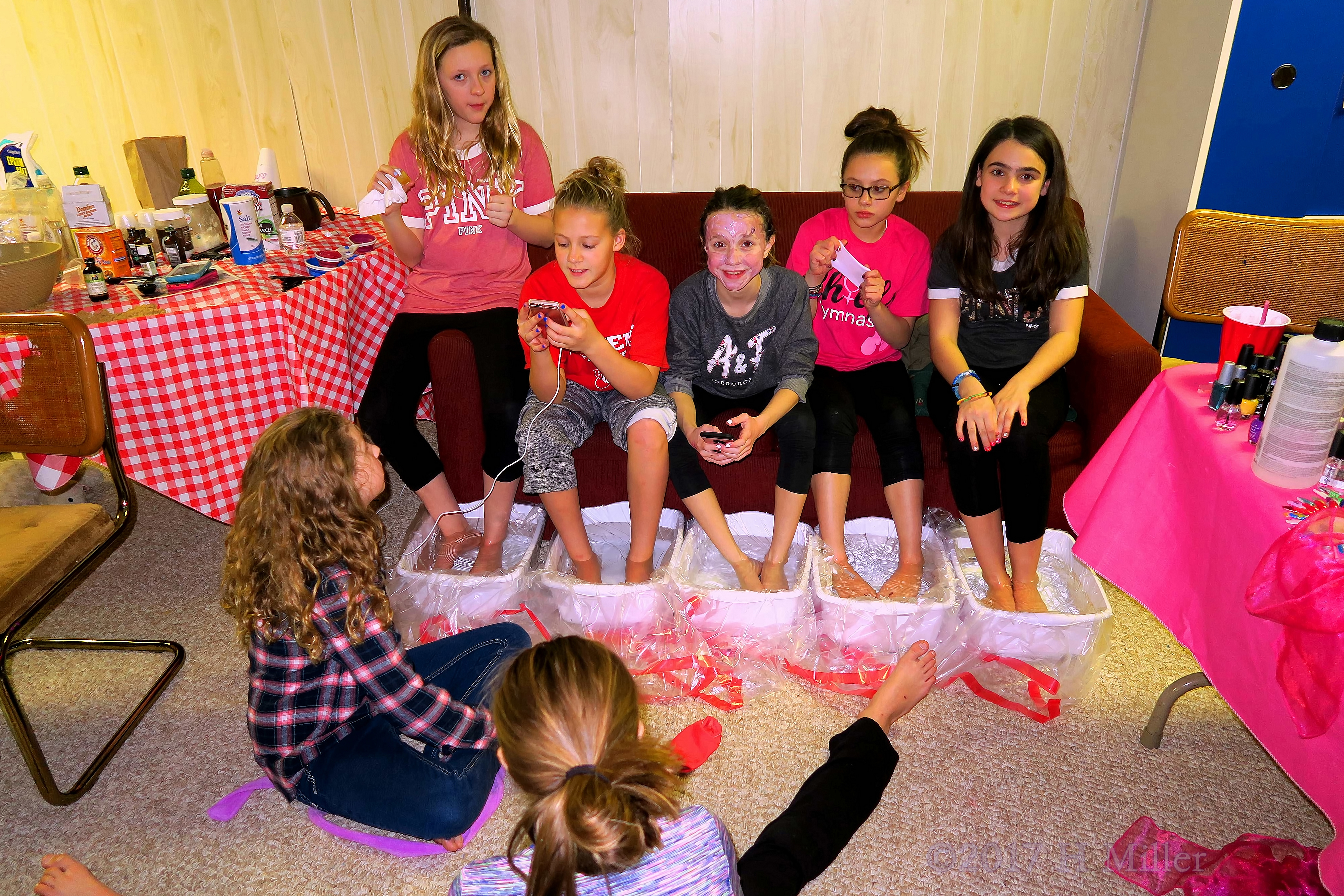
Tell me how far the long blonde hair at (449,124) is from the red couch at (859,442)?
470mm

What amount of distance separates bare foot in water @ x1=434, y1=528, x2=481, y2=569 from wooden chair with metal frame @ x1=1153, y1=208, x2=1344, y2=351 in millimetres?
1882

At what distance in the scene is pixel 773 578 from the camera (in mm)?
1955

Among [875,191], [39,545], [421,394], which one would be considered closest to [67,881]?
[39,545]

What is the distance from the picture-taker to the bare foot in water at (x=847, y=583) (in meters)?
1.88

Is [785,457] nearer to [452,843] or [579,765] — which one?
[452,843]

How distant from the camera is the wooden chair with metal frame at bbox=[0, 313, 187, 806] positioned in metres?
1.58

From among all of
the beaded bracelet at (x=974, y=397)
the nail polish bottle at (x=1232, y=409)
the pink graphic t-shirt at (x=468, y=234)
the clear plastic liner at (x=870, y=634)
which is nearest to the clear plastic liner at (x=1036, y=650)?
the clear plastic liner at (x=870, y=634)

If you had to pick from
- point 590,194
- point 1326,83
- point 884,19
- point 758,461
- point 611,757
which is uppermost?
point 884,19

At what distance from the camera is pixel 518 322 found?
193 cm

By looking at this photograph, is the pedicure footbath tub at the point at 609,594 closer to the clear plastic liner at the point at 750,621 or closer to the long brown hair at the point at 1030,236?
the clear plastic liner at the point at 750,621

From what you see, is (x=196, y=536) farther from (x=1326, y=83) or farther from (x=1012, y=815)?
(x=1326, y=83)

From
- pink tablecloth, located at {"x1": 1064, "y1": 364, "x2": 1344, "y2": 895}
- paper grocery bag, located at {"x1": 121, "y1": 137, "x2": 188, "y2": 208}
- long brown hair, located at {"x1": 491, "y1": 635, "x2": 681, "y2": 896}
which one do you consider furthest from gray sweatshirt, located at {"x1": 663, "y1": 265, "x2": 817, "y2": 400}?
paper grocery bag, located at {"x1": 121, "y1": 137, "x2": 188, "y2": 208}

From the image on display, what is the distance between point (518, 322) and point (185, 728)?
1.14m

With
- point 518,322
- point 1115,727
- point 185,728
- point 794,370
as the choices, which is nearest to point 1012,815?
point 1115,727
